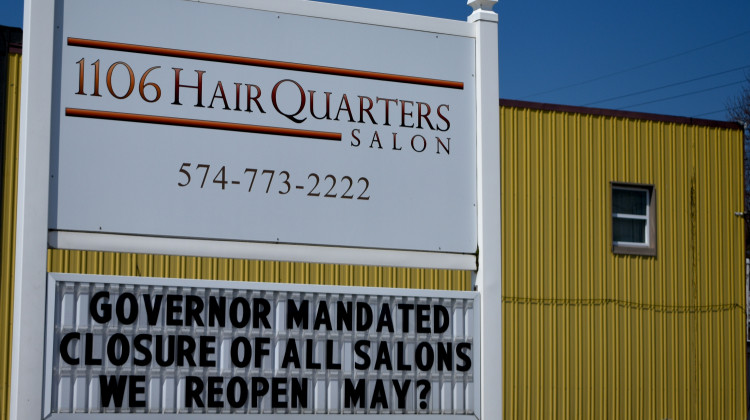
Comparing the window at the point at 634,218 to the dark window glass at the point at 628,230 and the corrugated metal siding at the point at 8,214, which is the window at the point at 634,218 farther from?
the corrugated metal siding at the point at 8,214

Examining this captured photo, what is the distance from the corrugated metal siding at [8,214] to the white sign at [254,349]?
8.72m

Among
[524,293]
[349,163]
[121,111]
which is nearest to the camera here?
[121,111]

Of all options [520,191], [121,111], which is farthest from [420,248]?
[520,191]

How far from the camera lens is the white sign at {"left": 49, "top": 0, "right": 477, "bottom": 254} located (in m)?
7.04

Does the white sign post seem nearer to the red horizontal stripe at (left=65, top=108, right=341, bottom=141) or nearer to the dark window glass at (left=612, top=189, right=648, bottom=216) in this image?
the red horizontal stripe at (left=65, top=108, right=341, bottom=141)

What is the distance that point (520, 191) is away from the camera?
18.6m

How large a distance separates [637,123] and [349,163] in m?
13.0

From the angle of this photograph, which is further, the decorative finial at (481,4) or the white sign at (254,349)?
the decorative finial at (481,4)

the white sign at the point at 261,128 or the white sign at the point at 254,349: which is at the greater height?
the white sign at the point at 261,128

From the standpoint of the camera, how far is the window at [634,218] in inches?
771

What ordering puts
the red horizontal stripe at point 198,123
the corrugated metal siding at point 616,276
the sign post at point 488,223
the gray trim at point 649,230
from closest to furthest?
the red horizontal stripe at point 198,123 < the sign post at point 488,223 < the corrugated metal siding at point 616,276 < the gray trim at point 649,230

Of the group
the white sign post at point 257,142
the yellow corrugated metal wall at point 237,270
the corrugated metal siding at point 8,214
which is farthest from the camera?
the yellow corrugated metal wall at point 237,270

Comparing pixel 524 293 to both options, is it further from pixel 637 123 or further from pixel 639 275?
pixel 637 123

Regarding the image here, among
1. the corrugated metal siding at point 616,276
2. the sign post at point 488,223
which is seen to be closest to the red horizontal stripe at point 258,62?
the sign post at point 488,223
